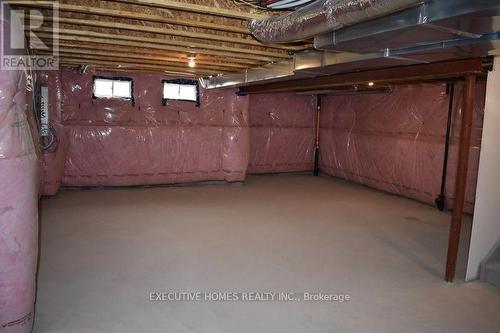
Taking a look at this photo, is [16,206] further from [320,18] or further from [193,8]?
[320,18]

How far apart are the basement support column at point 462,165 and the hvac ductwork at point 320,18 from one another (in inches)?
54.9

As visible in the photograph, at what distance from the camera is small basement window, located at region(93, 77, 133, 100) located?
18.3 feet

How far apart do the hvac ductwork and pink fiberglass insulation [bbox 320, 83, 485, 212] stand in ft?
11.7

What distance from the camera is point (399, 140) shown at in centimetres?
581

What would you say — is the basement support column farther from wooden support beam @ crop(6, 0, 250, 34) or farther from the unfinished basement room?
wooden support beam @ crop(6, 0, 250, 34)

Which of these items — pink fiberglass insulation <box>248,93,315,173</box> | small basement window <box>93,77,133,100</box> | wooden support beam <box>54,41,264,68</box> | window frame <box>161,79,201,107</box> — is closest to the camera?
wooden support beam <box>54,41,264,68</box>

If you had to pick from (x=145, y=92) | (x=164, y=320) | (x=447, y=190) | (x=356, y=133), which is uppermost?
(x=145, y=92)

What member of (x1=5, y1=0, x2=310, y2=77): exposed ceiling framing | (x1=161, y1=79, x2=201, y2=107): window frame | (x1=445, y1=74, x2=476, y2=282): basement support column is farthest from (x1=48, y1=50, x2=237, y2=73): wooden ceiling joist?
(x1=445, y1=74, x2=476, y2=282): basement support column

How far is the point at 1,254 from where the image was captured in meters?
1.76

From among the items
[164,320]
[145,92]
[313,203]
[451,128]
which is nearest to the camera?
[164,320]

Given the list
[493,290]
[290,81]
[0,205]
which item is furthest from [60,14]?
[493,290]

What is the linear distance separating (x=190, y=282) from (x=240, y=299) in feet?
1.42

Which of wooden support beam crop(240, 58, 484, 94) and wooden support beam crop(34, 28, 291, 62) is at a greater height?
wooden support beam crop(34, 28, 291, 62)

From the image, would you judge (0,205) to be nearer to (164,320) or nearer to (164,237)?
(164,320)
